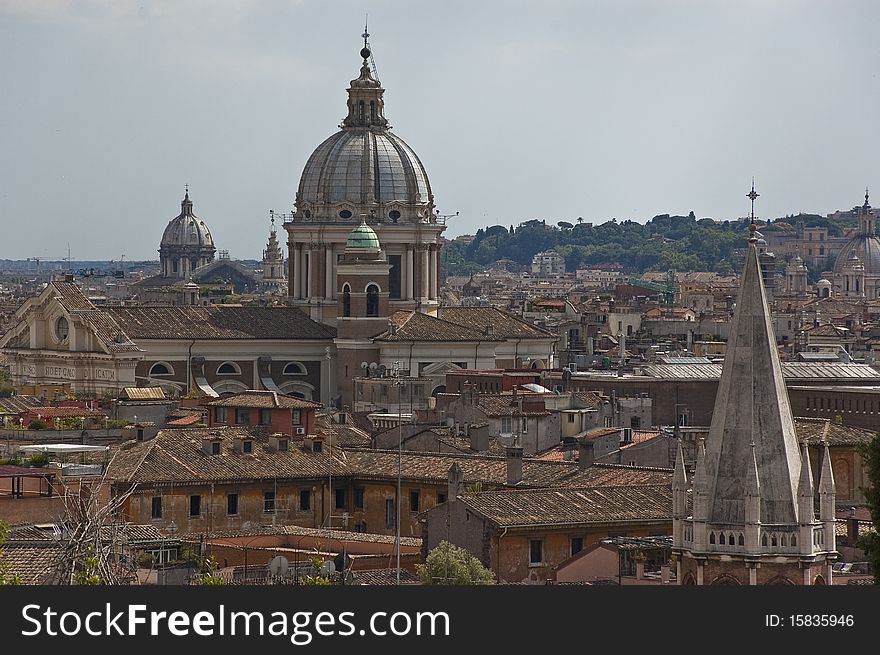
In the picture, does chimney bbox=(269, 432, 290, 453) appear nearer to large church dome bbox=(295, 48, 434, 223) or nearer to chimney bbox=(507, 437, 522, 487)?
chimney bbox=(507, 437, 522, 487)

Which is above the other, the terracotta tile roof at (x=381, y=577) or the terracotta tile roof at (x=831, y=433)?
the terracotta tile roof at (x=831, y=433)

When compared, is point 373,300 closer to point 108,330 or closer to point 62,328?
point 108,330

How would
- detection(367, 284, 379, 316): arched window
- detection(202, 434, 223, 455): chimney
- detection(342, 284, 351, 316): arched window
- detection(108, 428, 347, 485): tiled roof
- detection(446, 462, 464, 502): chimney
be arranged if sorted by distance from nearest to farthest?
detection(446, 462, 464, 502): chimney < detection(108, 428, 347, 485): tiled roof < detection(202, 434, 223, 455): chimney < detection(342, 284, 351, 316): arched window < detection(367, 284, 379, 316): arched window

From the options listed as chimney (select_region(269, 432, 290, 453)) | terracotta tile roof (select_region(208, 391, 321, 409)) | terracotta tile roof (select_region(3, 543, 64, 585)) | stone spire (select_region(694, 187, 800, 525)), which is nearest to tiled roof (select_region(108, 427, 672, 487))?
chimney (select_region(269, 432, 290, 453))

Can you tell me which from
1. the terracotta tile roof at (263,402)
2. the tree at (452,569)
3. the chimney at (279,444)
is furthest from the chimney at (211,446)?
the tree at (452,569)

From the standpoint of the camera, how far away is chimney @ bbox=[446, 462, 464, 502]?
43969 millimetres

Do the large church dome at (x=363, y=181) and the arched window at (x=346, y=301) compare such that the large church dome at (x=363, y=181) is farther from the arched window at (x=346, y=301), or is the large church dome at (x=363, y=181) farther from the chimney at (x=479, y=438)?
the chimney at (x=479, y=438)

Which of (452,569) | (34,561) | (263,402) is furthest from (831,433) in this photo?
(34,561)

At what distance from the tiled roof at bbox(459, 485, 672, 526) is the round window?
42359mm

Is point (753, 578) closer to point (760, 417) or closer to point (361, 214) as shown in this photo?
point (760, 417)

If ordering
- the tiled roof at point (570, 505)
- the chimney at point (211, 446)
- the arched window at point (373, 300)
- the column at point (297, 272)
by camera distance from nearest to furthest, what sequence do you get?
the tiled roof at point (570, 505) → the chimney at point (211, 446) → the arched window at point (373, 300) → the column at point (297, 272)

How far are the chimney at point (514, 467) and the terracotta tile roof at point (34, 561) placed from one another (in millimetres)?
10663

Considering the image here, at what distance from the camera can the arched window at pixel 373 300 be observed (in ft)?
282

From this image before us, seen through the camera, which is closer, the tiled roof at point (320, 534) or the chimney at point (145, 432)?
the tiled roof at point (320, 534)
